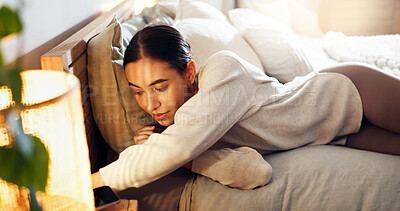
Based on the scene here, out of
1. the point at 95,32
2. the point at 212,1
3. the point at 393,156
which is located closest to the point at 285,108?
the point at 393,156

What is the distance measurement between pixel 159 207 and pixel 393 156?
772mm

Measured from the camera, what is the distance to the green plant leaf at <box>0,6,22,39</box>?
38cm

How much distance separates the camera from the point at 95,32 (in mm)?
1252

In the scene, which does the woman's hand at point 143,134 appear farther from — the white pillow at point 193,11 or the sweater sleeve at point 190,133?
the white pillow at point 193,11

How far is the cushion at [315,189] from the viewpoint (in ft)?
3.27

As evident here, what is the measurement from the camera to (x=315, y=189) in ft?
3.36

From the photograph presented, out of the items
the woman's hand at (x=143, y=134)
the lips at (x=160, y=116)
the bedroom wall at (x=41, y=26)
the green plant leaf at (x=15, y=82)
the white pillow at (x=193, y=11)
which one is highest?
the green plant leaf at (x=15, y=82)

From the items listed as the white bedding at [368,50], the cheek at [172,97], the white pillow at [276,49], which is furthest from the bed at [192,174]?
the white bedding at [368,50]

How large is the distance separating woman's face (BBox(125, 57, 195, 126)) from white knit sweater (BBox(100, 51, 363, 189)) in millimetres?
87

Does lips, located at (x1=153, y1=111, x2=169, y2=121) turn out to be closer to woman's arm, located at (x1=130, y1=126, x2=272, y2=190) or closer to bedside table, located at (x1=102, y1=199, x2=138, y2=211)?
woman's arm, located at (x1=130, y1=126, x2=272, y2=190)

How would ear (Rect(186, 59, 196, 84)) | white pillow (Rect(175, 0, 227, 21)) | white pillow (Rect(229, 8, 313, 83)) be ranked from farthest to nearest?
white pillow (Rect(175, 0, 227, 21))
white pillow (Rect(229, 8, 313, 83))
ear (Rect(186, 59, 196, 84))

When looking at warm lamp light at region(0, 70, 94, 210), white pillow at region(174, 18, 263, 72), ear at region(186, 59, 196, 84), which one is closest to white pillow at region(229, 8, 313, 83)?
white pillow at region(174, 18, 263, 72)

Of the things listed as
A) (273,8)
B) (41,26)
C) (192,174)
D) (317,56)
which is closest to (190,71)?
(192,174)

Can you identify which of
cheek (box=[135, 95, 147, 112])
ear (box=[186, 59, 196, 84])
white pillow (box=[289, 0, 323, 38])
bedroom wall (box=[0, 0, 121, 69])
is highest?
bedroom wall (box=[0, 0, 121, 69])
